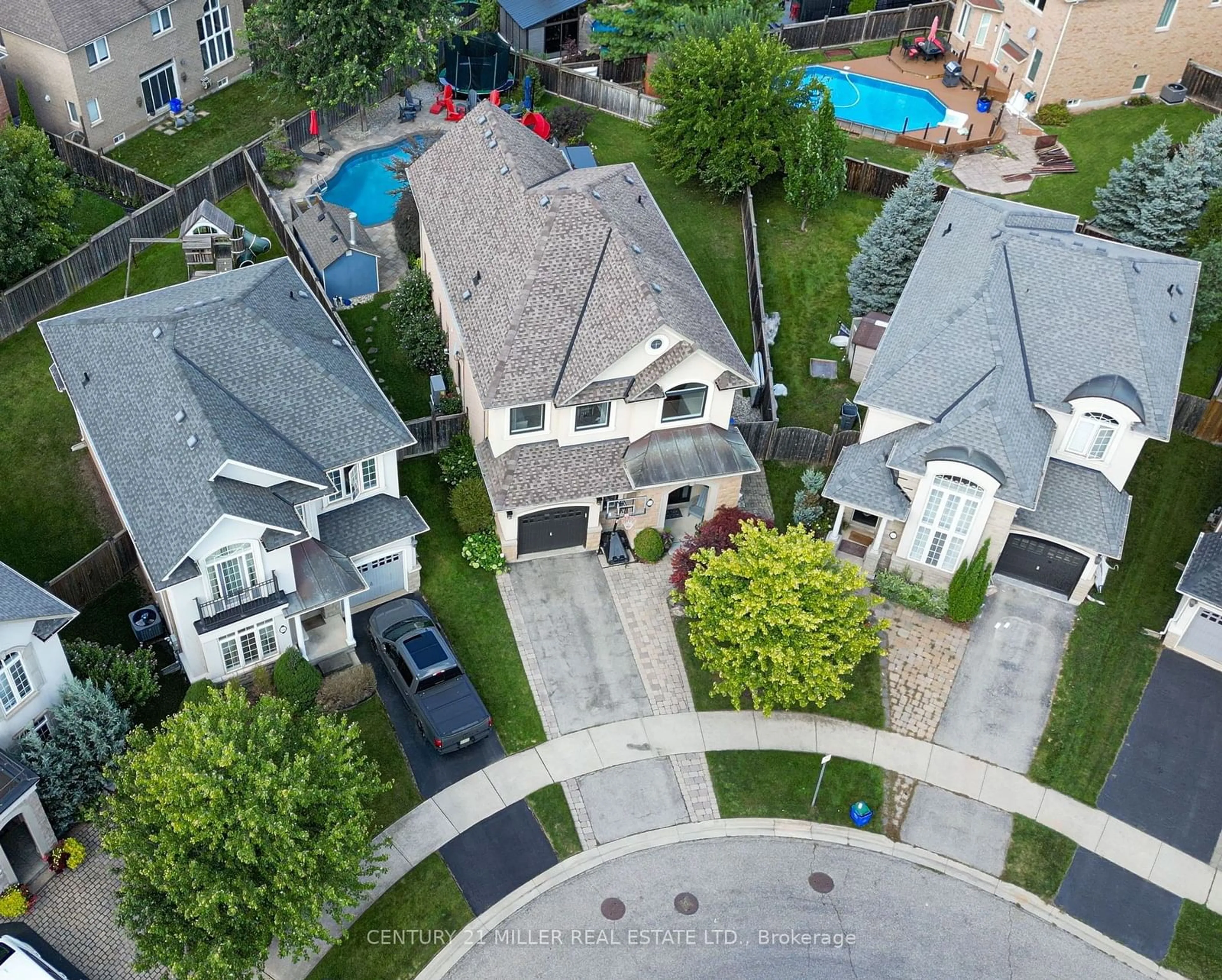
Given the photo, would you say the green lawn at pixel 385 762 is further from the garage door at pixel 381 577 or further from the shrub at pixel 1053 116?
the shrub at pixel 1053 116

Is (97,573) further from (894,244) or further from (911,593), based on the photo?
(894,244)

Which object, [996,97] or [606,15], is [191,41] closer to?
[606,15]

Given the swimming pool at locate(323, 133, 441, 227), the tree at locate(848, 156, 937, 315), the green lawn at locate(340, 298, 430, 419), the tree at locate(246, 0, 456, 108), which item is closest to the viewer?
the green lawn at locate(340, 298, 430, 419)

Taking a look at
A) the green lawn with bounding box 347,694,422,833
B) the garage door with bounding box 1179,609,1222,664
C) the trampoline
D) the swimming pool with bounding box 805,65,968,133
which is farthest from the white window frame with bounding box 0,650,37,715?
the swimming pool with bounding box 805,65,968,133

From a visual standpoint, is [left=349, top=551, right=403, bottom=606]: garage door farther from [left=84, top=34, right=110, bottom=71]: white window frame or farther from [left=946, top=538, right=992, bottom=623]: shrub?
[left=84, top=34, right=110, bottom=71]: white window frame

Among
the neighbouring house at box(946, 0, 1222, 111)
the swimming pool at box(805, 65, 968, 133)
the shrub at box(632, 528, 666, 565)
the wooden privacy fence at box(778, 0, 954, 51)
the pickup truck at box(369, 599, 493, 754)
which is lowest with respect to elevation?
the pickup truck at box(369, 599, 493, 754)

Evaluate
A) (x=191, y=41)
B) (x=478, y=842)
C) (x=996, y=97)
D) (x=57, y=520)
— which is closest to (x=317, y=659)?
(x=478, y=842)

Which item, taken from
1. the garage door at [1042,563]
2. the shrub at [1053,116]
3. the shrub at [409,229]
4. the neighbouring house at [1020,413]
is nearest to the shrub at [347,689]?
the neighbouring house at [1020,413]

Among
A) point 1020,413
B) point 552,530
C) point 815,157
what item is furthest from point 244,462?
point 815,157
